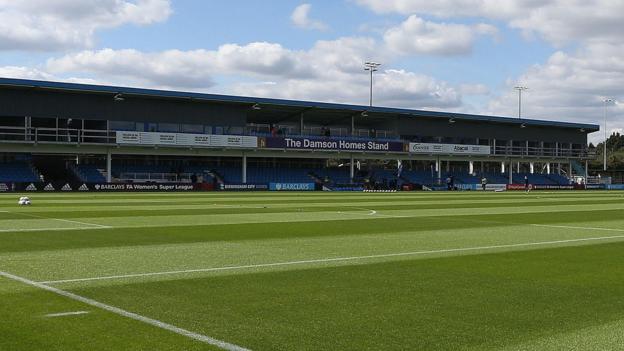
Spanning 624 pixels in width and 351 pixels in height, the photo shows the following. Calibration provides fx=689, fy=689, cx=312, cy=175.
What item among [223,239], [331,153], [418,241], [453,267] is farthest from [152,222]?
[331,153]

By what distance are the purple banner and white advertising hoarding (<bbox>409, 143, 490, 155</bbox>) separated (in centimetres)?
213

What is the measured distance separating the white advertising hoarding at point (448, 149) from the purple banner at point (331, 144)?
2.13 m

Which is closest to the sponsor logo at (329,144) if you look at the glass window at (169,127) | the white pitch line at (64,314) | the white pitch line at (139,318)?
the glass window at (169,127)

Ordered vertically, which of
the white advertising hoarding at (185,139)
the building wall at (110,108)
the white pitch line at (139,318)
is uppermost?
the building wall at (110,108)

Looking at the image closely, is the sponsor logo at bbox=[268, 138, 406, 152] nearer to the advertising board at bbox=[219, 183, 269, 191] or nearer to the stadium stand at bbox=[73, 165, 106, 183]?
the advertising board at bbox=[219, 183, 269, 191]

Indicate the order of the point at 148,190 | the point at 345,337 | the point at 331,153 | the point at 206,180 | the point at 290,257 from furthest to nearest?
the point at 331,153, the point at 206,180, the point at 148,190, the point at 290,257, the point at 345,337

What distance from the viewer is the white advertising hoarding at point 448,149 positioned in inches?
3366

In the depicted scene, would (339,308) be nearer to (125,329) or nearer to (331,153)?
(125,329)

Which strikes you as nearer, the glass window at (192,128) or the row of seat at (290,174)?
the row of seat at (290,174)

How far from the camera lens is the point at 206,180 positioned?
71.2m

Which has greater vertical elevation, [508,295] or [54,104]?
[54,104]

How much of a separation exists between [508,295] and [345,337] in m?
3.35

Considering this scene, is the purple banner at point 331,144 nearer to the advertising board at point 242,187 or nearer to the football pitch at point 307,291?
the advertising board at point 242,187

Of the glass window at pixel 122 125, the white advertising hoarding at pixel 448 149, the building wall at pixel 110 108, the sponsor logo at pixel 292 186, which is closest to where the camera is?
the building wall at pixel 110 108
